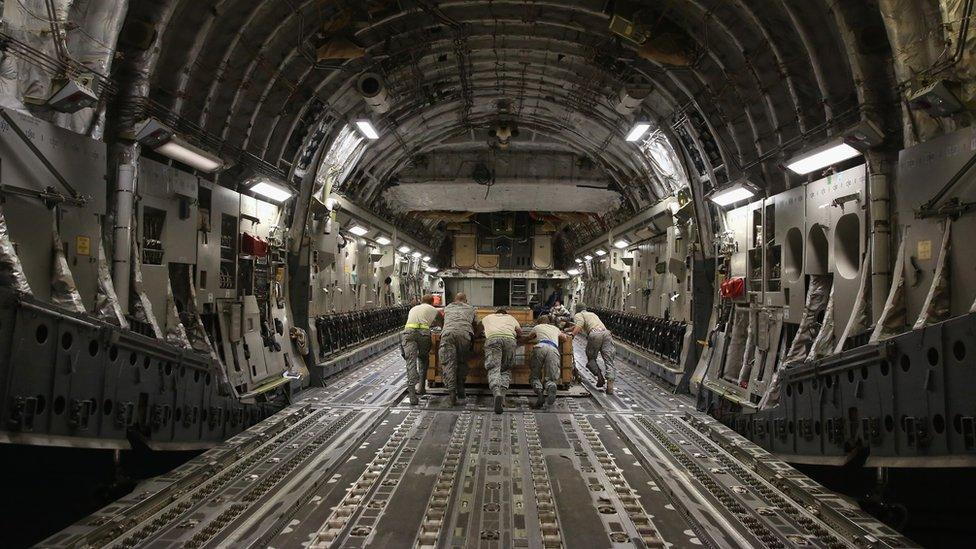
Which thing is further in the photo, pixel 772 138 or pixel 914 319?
pixel 772 138

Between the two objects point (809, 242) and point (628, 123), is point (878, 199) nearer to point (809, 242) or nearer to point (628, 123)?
point (809, 242)

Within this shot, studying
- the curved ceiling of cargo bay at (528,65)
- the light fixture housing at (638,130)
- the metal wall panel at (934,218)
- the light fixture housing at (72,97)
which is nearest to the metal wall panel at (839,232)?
the curved ceiling of cargo bay at (528,65)

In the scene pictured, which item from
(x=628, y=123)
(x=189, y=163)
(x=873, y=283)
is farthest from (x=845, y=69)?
(x=189, y=163)

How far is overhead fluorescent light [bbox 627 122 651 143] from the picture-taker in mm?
11299

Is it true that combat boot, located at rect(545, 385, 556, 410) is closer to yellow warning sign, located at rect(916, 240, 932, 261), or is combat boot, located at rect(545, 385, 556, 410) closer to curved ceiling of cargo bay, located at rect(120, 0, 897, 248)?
curved ceiling of cargo bay, located at rect(120, 0, 897, 248)

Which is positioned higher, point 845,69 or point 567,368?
point 845,69

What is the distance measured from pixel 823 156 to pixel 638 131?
17.8ft

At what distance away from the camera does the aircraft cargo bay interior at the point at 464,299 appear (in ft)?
14.5

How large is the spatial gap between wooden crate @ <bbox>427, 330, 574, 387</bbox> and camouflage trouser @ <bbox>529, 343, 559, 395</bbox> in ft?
2.35

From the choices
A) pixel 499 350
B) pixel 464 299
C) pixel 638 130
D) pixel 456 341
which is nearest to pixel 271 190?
pixel 464 299

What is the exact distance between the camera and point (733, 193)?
902cm

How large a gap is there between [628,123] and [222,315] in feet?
26.8

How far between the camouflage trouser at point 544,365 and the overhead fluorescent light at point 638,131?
4826mm

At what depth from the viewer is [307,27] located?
8.61 m
